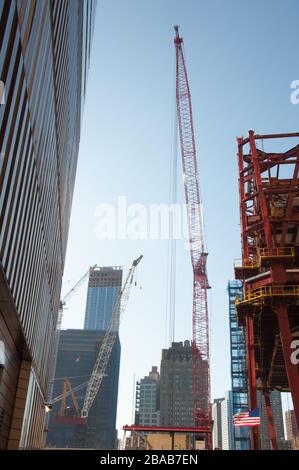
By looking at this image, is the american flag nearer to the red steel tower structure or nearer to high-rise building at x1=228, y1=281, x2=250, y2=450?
the red steel tower structure

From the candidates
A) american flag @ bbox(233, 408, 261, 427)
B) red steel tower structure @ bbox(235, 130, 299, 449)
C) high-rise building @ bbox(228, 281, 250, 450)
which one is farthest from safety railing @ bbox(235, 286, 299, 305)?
high-rise building @ bbox(228, 281, 250, 450)

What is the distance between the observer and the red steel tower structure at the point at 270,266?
39.9 metres

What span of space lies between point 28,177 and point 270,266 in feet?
81.9

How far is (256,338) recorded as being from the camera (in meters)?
52.4

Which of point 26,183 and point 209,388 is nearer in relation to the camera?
point 26,183

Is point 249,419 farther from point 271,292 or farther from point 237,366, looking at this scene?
point 237,366

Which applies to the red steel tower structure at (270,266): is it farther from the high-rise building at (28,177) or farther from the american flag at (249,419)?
the high-rise building at (28,177)

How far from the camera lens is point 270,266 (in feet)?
137

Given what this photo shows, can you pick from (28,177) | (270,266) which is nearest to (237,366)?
(270,266)

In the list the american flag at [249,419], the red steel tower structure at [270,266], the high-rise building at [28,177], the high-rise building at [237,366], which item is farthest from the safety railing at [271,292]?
the high-rise building at [237,366]

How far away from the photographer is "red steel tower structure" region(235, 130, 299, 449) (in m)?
39.9

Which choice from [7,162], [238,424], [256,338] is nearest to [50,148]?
[7,162]
